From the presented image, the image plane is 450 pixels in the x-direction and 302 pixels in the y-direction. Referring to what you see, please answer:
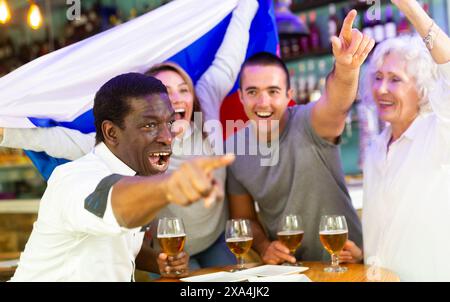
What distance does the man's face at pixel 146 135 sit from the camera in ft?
3.67

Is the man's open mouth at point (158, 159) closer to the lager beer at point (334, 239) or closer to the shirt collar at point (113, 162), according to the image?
the shirt collar at point (113, 162)

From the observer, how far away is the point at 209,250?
2.06 m

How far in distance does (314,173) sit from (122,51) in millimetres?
705

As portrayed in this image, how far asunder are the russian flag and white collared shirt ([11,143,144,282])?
1.44 ft

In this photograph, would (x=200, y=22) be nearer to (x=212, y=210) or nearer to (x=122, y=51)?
(x=122, y=51)

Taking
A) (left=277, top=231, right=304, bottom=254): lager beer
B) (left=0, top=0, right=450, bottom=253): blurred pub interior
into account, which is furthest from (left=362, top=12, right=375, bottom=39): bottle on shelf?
(left=277, top=231, right=304, bottom=254): lager beer

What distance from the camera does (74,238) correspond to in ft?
3.63

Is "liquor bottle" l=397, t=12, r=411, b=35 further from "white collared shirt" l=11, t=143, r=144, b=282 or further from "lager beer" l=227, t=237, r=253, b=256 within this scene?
"white collared shirt" l=11, t=143, r=144, b=282

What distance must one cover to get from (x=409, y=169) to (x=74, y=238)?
38.2 inches

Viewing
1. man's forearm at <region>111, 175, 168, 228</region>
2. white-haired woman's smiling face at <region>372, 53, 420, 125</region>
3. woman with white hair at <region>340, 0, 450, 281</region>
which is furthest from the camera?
white-haired woman's smiling face at <region>372, 53, 420, 125</region>

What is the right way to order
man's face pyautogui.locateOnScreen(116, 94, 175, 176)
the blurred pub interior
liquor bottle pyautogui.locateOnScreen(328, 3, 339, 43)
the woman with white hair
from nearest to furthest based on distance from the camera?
man's face pyautogui.locateOnScreen(116, 94, 175, 176), the woman with white hair, the blurred pub interior, liquor bottle pyautogui.locateOnScreen(328, 3, 339, 43)

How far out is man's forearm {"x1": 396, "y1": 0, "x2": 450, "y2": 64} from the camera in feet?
4.70

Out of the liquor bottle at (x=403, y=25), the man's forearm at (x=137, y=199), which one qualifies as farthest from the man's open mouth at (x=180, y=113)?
the liquor bottle at (x=403, y=25)

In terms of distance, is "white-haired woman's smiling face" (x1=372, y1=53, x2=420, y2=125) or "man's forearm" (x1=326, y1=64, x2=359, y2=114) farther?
"white-haired woman's smiling face" (x1=372, y1=53, x2=420, y2=125)
